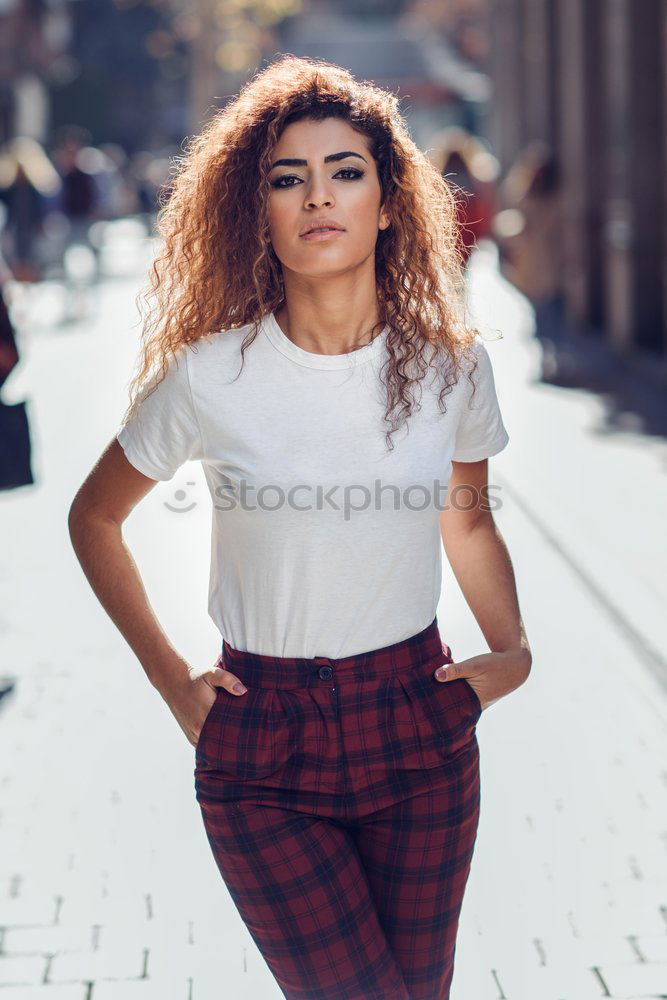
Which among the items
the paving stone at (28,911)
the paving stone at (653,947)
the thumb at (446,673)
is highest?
the thumb at (446,673)

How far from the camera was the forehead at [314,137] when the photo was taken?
2592mm

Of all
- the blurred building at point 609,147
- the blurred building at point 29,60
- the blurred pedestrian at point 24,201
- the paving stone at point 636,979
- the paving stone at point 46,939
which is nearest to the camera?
the paving stone at point 636,979

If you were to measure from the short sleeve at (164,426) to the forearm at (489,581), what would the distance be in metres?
0.55

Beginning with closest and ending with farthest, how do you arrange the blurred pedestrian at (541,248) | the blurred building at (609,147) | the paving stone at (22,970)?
the paving stone at (22,970) → the blurred pedestrian at (541,248) → the blurred building at (609,147)

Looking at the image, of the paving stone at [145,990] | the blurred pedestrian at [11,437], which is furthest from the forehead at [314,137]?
the blurred pedestrian at [11,437]

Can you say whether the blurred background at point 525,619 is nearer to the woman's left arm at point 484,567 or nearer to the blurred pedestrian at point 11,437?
the blurred pedestrian at point 11,437

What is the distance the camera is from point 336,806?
2494 mm

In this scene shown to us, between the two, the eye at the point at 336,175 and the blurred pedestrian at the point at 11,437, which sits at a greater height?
the eye at the point at 336,175

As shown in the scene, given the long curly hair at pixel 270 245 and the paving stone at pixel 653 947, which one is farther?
the paving stone at pixel 653 947

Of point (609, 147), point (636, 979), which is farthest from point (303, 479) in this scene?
point (609, 147)

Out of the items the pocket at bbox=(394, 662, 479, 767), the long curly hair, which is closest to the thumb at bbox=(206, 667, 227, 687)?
the pocket at bbox=(394, 662, 479, 767)

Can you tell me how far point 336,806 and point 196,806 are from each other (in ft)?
8.44

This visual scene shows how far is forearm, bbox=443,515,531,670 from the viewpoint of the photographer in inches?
110

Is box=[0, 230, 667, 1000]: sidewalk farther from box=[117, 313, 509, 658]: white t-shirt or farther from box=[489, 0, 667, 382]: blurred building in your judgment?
box=[489, 0, 667, 382]: blurred building
